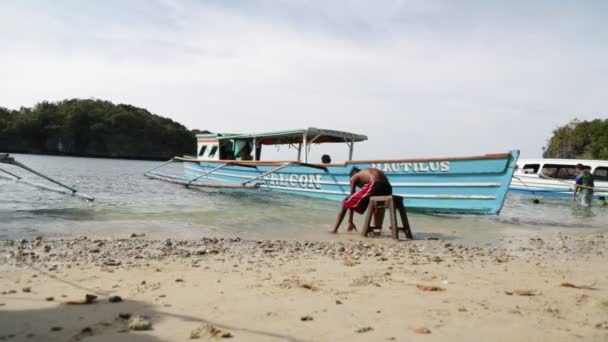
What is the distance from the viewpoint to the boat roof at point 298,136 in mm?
14555

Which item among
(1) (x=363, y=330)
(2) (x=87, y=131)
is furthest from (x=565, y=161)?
(2) (x=87, y=131)

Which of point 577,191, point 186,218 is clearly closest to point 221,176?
point 186,218

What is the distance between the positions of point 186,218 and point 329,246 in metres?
4.87

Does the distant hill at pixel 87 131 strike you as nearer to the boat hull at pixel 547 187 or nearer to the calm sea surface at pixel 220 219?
the calm sea surface at pixel 220 219

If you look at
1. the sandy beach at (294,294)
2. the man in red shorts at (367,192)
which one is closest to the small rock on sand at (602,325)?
the sandy beach at (294,294)

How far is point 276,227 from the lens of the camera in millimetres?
9258

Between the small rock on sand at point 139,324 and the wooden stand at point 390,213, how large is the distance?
4.97 m

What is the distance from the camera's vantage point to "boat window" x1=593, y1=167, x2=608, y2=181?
1966 centimetres

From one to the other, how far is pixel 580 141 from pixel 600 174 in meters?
27.9

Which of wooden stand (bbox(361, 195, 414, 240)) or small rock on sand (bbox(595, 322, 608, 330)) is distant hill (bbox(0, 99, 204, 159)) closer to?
wooden stand (bbox(361, 195, 414, 240))

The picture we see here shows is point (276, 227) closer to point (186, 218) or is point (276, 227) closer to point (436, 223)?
point (186, 218)

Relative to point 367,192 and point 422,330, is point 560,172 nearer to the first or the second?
point 367,192

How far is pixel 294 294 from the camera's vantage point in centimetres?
366

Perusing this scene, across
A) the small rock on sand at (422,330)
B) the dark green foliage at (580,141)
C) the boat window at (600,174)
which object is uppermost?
the dark green foliage at (580,141)
